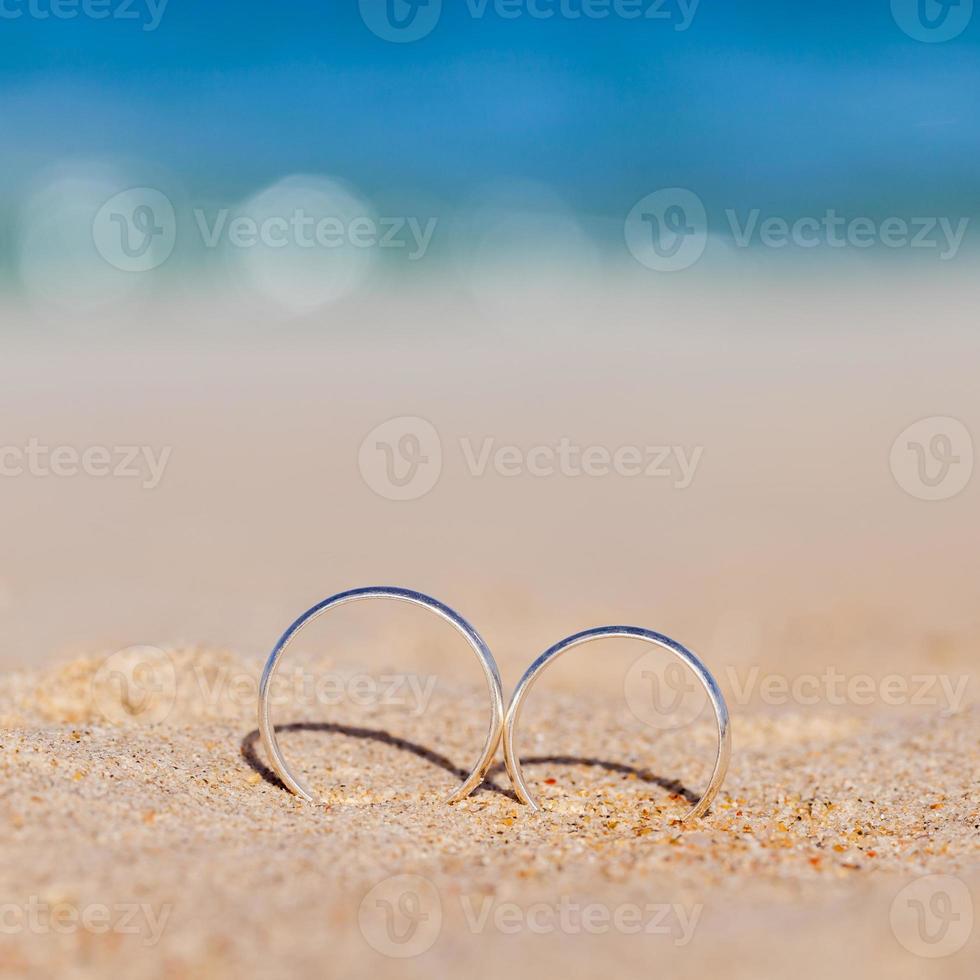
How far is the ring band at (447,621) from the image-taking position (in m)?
3.79

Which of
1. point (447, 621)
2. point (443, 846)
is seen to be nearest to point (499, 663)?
point (447, 621)

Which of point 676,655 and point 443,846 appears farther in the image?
point 676,655

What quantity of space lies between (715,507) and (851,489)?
1.29 metres

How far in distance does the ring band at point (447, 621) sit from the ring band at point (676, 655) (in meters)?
0.05

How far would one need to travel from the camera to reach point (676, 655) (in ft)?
12.2

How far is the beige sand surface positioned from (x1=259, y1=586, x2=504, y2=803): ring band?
0.08 meters

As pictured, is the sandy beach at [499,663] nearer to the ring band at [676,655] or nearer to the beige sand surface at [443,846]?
the beige sand surface at [443,846]

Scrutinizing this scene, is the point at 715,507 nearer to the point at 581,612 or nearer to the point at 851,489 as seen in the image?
the point at 851,489

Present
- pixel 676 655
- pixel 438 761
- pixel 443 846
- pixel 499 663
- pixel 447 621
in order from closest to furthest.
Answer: pixel 443 846, pixel 676 655, pixel 447 621, pixel 438 761, pixel 499 663

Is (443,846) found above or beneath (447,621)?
beneath

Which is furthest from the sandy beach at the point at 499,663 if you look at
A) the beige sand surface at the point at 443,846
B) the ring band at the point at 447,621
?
the ring band at the point at 447,621

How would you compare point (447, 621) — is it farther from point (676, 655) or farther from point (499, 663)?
point (499, 663)

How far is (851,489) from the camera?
32.0 ft

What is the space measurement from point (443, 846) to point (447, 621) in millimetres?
779
